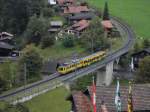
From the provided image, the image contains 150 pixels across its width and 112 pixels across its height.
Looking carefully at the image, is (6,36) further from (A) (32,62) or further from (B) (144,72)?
(B) (144,72)

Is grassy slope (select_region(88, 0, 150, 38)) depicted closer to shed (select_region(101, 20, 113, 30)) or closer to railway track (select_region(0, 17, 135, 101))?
shed (select_region(101, 20, 113, 30))

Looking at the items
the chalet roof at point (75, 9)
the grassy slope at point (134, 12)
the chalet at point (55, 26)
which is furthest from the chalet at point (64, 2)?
the chalet at point (55, 26)

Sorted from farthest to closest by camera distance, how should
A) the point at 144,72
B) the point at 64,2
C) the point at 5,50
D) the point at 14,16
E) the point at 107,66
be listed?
the point at 64,2 < the point at 14,16 < the point at 5,50 < the point at 107,66 < the point at 144,72

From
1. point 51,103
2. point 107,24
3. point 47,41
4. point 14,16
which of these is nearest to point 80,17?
point 107,24

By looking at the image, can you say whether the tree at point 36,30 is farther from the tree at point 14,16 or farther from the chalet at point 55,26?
the tree at point 14,16

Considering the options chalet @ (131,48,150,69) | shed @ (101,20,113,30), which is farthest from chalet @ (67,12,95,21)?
chalet @ (131,48,150,69)

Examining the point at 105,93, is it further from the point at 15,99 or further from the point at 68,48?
the point at 68,48
